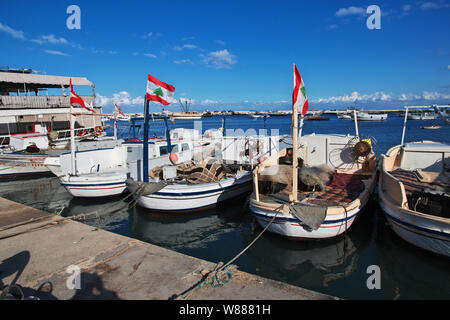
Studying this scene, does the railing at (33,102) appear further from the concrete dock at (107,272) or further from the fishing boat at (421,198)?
the fishing boat at (421,198)

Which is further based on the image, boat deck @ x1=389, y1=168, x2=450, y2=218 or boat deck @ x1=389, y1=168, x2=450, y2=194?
boat deck @ x1=389, y1=168, x2=450, y2=194

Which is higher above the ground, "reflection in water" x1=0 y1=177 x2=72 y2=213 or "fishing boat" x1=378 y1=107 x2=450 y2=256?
"fishing boat" x1=378 y1=107 x2=450 y2=256

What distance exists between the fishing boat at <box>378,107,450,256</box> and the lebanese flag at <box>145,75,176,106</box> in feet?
27.2

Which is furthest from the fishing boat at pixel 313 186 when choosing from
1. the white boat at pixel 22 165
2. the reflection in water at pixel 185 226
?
the white boat at pixel 22 165

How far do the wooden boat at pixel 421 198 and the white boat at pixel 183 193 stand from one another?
657 centimetres

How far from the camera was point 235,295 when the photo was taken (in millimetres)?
4871

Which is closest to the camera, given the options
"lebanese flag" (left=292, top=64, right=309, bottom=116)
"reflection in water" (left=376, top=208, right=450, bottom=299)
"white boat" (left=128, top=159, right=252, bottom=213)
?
"reflection in water" (left=376, top=208, right=450, bottom=299)

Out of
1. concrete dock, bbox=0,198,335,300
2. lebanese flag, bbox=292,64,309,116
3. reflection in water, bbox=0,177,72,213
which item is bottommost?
reflection in water, bbox=0,177,72,213

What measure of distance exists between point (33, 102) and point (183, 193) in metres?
28.2

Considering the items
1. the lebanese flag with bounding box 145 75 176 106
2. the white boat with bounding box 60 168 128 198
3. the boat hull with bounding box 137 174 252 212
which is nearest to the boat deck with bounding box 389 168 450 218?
the boat hull with bounding box 137 174 252 212

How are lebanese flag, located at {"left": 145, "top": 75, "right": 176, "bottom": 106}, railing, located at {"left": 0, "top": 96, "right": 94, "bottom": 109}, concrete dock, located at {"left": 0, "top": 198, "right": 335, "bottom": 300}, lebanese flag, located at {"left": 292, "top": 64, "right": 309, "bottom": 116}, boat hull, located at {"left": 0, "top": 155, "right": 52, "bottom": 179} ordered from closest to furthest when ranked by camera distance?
concrete dock, located at {"left": 0, "top": 198, "right": 335, "bottom": 300} → lebanese flag, located at {"left": 292, "top": 64, "right": 309, "bottom": 116} → lebanese flag, located at {"left": 145, "top": 75, "right": 176, "bottom": 106} → boat hull, located at {"left": 0, "top": 155, "right": 52, "bottom": 179} → railing, located at {"left": 0, "top": 96, "right": 94, "bottom": 109}

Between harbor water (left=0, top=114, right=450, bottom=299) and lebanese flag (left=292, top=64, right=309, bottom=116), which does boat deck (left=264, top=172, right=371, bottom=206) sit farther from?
lebanese flag (left=292, top=64, right=309, bottom=116)

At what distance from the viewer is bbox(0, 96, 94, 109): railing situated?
27.8 meters
